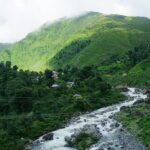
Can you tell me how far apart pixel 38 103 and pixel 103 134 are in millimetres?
30071

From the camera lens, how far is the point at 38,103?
10119 centimetres

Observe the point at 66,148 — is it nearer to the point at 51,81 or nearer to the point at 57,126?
the point at 57,126

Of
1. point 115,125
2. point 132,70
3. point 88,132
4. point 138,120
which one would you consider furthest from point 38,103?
point 132,70

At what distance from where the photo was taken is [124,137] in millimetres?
69938

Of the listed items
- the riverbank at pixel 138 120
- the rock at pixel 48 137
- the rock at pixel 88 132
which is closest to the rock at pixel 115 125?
the riverbank at pixel 138 120

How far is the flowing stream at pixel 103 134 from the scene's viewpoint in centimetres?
6619

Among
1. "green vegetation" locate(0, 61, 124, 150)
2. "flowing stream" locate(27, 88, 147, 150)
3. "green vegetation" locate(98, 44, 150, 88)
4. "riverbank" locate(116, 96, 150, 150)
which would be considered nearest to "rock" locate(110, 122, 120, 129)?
"flowing stream" locate(27, 88, 147, 150)

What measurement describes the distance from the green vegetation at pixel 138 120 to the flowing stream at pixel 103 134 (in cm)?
124

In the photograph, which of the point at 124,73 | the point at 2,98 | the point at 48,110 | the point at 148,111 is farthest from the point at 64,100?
the point at 124,73

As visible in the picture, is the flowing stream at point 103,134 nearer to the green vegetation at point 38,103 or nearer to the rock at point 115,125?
the rock at point 115,125

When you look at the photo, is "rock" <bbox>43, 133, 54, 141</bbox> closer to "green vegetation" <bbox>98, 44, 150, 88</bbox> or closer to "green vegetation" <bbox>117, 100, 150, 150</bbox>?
"green vegetation" <bbox>117, 100, 150, 150</bbox>

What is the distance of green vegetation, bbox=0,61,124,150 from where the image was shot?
267 feet

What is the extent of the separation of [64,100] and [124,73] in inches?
2541

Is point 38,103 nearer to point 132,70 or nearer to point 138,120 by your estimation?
point 138,120
